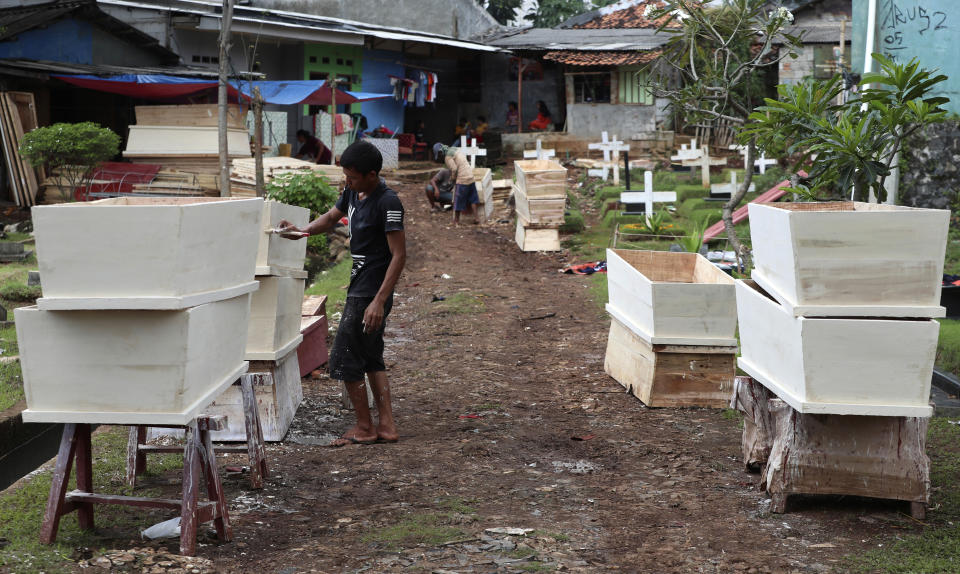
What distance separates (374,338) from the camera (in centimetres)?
539

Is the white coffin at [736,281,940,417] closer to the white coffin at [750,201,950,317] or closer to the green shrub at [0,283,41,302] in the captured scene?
the white coffin at [750,201,950,317]

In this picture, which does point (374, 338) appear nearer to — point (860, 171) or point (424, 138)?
point (860, 171)

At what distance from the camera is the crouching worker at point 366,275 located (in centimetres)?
521

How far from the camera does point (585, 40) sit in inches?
1088

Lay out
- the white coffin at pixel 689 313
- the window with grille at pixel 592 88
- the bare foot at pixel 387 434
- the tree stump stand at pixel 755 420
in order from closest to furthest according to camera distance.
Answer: the tree stump stand at pixel 755 420 < the bare foot at pixel 387 434 < the white coffin at pixel 689 313 < the window with grille at pixel 592 88

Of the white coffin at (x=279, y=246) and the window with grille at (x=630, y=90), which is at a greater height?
the window with grille at (x=630, y=90)

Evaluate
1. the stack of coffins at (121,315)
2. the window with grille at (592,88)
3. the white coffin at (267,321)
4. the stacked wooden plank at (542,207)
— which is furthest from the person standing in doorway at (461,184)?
the stack of coffins at (121,315)

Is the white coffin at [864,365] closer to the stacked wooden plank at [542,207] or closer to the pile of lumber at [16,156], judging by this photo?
the stacked wooden plank at [542,207]

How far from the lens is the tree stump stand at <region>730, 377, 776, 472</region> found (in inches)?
184

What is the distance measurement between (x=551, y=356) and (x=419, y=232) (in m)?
8.10

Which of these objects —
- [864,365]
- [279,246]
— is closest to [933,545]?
[864,365]

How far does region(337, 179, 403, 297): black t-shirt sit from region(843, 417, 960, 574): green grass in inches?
116

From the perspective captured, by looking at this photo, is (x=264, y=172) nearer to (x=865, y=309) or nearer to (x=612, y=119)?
(x=865, y=309)

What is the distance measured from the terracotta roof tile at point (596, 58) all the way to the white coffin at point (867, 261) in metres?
22.0
